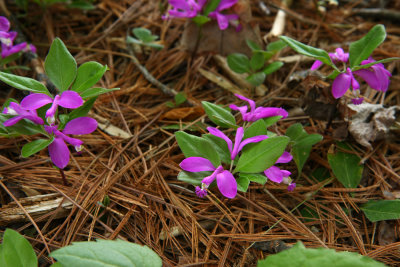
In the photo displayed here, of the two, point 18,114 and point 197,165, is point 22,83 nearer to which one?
point 18,114

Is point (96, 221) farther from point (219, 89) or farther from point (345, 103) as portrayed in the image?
point (345, 103)

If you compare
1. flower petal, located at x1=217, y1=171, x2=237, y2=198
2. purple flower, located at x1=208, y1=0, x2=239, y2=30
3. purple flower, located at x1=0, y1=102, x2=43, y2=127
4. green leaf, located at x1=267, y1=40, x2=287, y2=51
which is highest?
purple flower, located at x1=208, y1=0, x2=239, y2=30

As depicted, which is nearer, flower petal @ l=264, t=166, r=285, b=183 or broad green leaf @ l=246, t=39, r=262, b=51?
flower petal @ l=264, t=166, r=285, b=183

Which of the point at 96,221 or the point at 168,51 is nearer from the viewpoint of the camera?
the point at 96,221

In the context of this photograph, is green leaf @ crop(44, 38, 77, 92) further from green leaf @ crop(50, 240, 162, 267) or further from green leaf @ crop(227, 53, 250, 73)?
green leaf @ crop(227, 53, 250, 73)

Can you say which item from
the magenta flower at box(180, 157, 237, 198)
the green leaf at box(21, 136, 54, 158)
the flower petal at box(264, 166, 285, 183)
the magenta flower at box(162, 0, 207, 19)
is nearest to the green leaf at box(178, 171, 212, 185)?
the magenta flower at box(180, 157, 237, 198)

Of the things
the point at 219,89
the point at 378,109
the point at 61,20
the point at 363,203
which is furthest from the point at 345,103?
the point at 61,20

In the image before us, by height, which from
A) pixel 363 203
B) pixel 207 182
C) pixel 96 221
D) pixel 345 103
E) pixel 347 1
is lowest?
pixel 96 221
